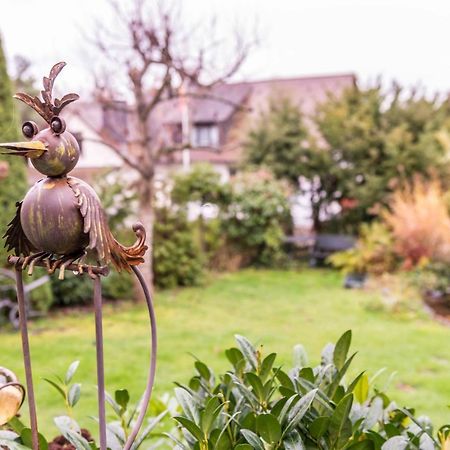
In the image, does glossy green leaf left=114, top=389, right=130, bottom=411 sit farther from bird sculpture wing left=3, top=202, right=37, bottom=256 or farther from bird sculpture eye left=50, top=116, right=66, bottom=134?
bird sculpture eye left=50, top=116, right=66, bottom=134

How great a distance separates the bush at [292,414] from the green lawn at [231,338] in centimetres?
207

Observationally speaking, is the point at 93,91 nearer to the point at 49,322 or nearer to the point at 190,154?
the point at 49,322

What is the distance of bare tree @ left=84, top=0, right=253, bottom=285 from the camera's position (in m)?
6.21

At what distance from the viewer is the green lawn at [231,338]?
173 inches

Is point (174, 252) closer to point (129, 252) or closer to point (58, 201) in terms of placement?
point (129, 252)

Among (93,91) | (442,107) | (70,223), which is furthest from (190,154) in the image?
(70,223)

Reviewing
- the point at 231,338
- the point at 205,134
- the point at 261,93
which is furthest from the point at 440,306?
the point at 261,93

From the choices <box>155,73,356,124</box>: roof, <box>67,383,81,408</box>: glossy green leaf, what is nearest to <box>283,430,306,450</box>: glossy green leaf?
<box>67,383,81,408</box>: glossy green leaf

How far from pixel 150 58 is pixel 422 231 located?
503 cm

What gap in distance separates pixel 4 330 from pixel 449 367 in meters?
4.76

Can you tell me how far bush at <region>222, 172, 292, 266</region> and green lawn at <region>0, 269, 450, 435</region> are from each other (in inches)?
82.9

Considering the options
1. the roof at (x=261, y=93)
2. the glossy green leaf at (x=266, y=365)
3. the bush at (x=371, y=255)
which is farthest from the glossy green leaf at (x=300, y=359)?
the roof at (x=261, y=93)

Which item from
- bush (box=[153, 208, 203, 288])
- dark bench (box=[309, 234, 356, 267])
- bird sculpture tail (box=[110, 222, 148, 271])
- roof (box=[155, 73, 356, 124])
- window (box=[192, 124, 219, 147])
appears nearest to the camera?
bird sculpture tail (box=[110, 222, 148, 271])

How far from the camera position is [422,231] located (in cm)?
840
